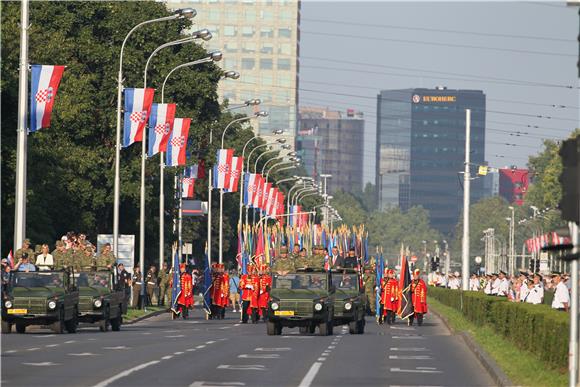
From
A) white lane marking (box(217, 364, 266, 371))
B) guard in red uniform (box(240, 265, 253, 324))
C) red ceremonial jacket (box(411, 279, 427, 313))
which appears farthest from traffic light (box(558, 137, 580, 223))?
guard in red uniform (box(240, 265, 253, 324))

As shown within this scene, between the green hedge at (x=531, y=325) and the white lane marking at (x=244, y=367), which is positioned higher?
the green hedge at (x=531, y=325)

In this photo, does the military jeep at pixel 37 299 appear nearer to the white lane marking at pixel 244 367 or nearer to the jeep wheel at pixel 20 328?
the jeep wheel at pixel 20 328

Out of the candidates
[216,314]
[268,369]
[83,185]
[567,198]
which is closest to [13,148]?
[216,314]

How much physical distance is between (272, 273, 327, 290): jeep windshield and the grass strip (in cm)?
465

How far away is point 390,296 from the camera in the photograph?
5638cm

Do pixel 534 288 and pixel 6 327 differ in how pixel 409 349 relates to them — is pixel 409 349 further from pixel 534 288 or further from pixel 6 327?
pixel 6 327

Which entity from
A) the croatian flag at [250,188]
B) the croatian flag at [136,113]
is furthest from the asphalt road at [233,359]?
the croatian flag at [250,188]

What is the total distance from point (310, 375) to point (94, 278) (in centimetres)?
1871

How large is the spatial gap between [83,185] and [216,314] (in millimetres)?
15305

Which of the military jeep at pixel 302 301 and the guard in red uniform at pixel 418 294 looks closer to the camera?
the military jeep at pixel 302 301

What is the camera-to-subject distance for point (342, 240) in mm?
87875

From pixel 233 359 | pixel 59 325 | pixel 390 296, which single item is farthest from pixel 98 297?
pixel 390 296

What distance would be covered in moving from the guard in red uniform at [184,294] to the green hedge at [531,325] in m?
14.0

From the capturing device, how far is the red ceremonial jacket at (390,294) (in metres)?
55.8
